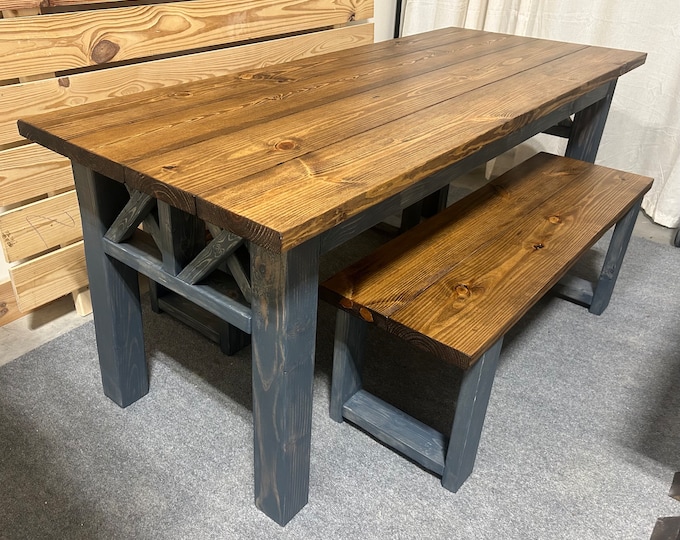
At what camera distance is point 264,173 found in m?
0.97

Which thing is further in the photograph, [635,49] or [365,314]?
[635,49]

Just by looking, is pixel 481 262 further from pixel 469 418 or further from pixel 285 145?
pixel 285 145

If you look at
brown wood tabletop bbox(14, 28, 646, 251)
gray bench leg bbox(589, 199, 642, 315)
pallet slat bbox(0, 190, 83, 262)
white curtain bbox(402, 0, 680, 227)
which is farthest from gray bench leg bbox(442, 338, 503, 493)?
white curtain bbox(402, 0, 680, 227)

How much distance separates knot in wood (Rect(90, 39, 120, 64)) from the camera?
151 centimetres

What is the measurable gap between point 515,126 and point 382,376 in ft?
2.21

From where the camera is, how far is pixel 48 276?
1652 mm

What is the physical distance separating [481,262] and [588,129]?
96cm

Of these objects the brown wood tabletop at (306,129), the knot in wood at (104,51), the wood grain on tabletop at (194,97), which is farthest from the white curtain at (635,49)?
the knot in wood at (104,51)

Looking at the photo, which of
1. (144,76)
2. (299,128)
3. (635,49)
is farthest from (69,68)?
(635,49)

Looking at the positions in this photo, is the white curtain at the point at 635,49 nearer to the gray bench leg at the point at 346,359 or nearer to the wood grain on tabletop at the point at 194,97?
the wood grain on tabletop at the point at 194,97

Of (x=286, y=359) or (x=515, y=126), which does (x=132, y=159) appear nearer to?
(x=286, y=359)

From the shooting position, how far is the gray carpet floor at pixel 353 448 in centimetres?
120

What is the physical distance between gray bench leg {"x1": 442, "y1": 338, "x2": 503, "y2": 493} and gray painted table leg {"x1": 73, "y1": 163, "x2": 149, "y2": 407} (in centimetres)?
70

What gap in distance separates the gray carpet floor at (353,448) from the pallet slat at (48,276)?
118 mm
